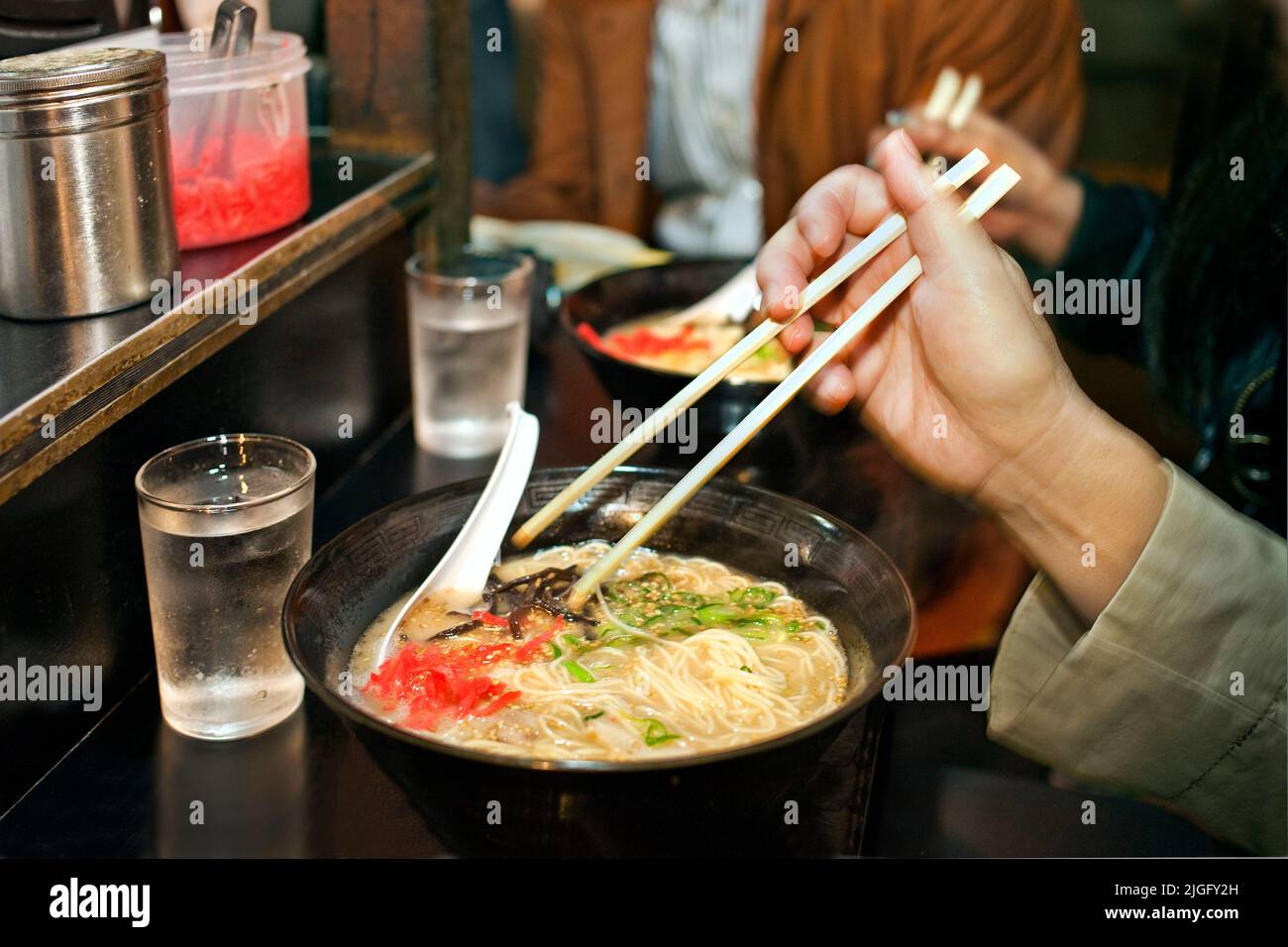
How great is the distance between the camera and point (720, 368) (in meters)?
1.39

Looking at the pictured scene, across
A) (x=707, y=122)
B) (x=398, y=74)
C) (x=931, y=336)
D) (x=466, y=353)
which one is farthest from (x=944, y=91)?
(x=931, y=336)

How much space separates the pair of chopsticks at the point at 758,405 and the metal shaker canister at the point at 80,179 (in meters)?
0.55

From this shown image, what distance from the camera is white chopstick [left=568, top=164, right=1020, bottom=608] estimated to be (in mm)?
1308

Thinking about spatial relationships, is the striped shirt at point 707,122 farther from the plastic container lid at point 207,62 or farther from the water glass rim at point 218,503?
the water glass rim at point 218,503

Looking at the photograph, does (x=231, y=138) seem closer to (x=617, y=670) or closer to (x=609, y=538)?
(x=609, y=538)

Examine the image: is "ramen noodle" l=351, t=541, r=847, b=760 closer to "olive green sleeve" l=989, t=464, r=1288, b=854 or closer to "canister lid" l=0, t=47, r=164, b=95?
"olive green sleeve" l=989, t=464, r=1288, b=854

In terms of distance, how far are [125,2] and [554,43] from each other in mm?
3502

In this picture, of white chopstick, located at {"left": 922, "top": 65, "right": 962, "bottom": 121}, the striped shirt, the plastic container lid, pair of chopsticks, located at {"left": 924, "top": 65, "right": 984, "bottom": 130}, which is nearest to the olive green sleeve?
the plastic container lid

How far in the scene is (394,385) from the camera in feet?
6.90

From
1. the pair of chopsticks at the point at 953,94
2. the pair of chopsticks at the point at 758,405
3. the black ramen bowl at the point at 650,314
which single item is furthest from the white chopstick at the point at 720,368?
the pair of chopsticks at the point at 953,94

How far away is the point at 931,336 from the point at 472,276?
3.02 ft

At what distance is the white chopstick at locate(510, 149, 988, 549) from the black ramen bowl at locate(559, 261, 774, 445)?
228 millimetres
